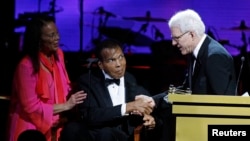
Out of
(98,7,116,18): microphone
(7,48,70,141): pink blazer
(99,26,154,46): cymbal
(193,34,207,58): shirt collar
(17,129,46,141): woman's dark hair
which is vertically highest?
(98,7,116,18): microphone

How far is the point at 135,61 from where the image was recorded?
24.6 ft

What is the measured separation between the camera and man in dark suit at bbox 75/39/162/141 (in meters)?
4.39

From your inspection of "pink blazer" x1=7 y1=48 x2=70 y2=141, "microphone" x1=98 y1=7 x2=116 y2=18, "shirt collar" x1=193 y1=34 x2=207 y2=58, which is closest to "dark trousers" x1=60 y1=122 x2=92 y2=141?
"pink blazer" x1=7 y1=48 x2=70 y2=141

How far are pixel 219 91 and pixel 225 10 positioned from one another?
13.1 feet

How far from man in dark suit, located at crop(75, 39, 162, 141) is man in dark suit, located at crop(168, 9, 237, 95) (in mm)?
454

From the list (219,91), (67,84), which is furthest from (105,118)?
(219,91)

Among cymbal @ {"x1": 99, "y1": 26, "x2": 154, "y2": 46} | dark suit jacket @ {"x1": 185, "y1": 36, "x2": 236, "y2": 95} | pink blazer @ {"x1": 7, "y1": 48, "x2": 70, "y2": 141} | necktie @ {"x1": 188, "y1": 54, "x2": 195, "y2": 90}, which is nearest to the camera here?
dark suit jacket @ {"x1": 185, "y1": 36, "x2": 236, "y2": 95}

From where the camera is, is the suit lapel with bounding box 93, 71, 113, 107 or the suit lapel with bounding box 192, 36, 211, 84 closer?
the suit lapel with bounding box 192, 36, 211, 84

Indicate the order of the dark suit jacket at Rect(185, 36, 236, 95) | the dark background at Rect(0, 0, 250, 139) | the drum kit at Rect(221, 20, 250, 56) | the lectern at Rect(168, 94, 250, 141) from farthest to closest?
1. the drum kit at Rect(221, 20, 250, 56)
2. the dark background at Rect(0, 0, 250, 139)
3. the dark suit jacket at Rect(185, 36, 236, 95)
4. the lectern at Rect(168, 94, 250, 141)

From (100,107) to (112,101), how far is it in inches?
5.7

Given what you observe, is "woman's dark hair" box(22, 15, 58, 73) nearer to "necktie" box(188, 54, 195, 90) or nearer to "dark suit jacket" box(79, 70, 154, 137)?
"dark suit jacket" box(79, 70, 154, 137)

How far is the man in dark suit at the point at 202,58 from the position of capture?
3939mm

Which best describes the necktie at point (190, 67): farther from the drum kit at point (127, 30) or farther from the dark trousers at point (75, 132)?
the drum kit at point (127, 30)

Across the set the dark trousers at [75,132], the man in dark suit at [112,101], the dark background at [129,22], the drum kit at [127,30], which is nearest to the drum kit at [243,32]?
the dark background at [129,22]
